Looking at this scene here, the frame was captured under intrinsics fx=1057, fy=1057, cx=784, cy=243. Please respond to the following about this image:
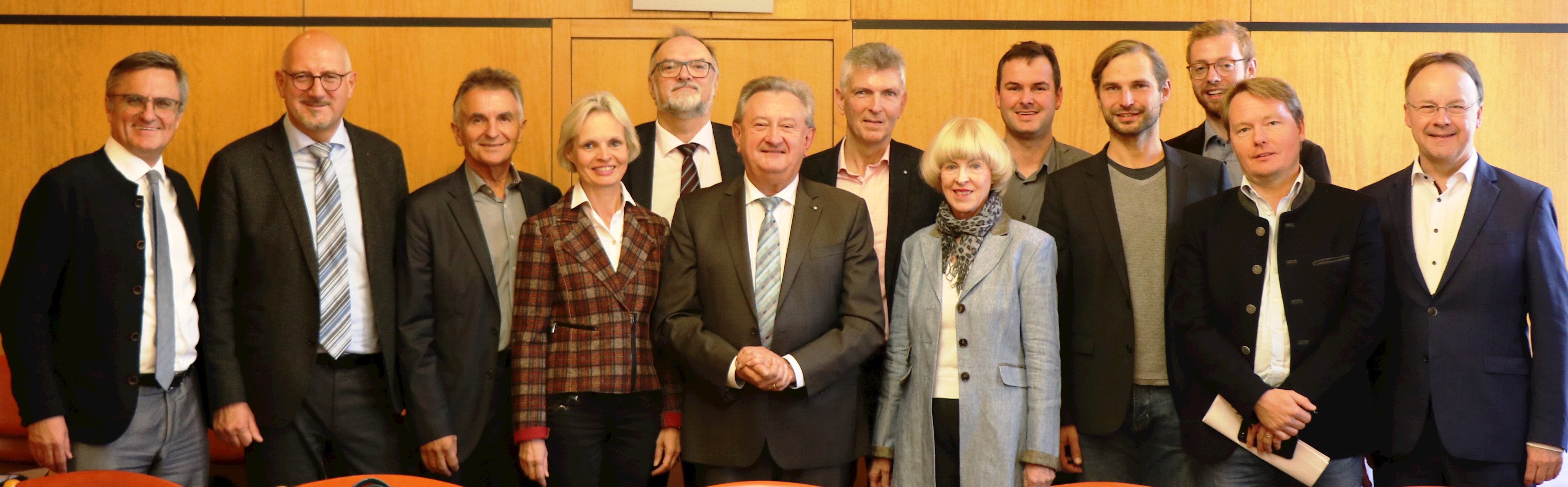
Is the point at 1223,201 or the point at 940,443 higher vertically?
the point at 1223,201

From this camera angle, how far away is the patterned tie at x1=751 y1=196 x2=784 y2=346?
2.85 m

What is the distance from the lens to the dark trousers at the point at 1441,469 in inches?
111

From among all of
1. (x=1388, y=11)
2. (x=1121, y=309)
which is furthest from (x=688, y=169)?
(x=1388, y=11)

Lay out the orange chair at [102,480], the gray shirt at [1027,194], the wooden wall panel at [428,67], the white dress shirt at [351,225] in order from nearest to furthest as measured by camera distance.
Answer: the orange chair at [102,480]
the white dress shirt at [351,225]
the gray shirt at [1027,194]
the wooden wall panel at [428,67]

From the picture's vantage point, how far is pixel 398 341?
3.00 metres

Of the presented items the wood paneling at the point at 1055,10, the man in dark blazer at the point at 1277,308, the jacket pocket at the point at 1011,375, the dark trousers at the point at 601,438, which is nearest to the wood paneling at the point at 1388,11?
the wood paneling at the point at 1055,10

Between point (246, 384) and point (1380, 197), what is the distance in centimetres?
327

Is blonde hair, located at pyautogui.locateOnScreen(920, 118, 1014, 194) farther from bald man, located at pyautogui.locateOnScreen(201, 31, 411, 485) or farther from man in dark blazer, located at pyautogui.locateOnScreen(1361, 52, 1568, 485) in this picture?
bald man, located at pyautogui.locateOnScreen(201, 31, 411, 485)

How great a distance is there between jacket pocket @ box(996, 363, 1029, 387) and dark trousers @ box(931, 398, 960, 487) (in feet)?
0.47

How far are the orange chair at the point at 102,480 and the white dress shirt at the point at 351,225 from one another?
806 mm

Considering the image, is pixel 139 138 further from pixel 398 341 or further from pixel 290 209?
pixel 398 341

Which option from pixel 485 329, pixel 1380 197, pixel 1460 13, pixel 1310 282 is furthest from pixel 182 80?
pixel 1460 13

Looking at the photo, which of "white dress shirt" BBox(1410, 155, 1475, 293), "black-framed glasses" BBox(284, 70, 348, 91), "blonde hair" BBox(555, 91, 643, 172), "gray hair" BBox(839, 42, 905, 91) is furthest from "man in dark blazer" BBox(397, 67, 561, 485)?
"white dress shirt" BBox(1410, 155, 1475, 293)

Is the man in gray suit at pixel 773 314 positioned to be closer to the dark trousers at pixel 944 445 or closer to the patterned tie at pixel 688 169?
the dark trousers at pixel 944 445
